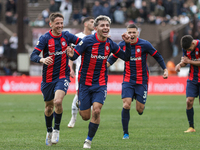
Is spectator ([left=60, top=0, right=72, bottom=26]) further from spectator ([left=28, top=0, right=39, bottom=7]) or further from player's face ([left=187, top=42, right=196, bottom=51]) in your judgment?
player's face ([left=187, top=42, right=196, bottom=51])

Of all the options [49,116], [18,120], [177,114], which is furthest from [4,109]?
[49,116]

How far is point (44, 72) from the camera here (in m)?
7.31

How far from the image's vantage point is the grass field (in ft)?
22.8

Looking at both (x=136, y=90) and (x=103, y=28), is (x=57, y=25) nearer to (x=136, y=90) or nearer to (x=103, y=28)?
(x=103, y=28)

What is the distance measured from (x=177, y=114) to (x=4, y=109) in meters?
5.68

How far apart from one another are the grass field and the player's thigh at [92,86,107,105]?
78cm

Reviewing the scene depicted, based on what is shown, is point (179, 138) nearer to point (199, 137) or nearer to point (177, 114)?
point (199, 137)

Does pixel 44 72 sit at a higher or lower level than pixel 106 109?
higher

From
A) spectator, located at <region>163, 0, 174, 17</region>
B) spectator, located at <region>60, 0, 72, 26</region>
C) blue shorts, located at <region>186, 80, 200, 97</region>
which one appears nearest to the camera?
blue shorts, located at <region>186, 80, 200, 97</region>

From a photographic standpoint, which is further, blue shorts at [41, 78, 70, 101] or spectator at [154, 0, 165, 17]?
spectator at [154, 0, 165, 17]

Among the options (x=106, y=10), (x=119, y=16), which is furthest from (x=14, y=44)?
(x=119, y=16)

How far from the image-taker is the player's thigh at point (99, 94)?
6684 mm

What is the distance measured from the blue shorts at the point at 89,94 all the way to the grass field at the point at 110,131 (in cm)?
72

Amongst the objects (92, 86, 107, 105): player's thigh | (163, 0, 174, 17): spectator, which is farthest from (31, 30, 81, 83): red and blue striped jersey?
(163, 0, 174, 17): spectator
